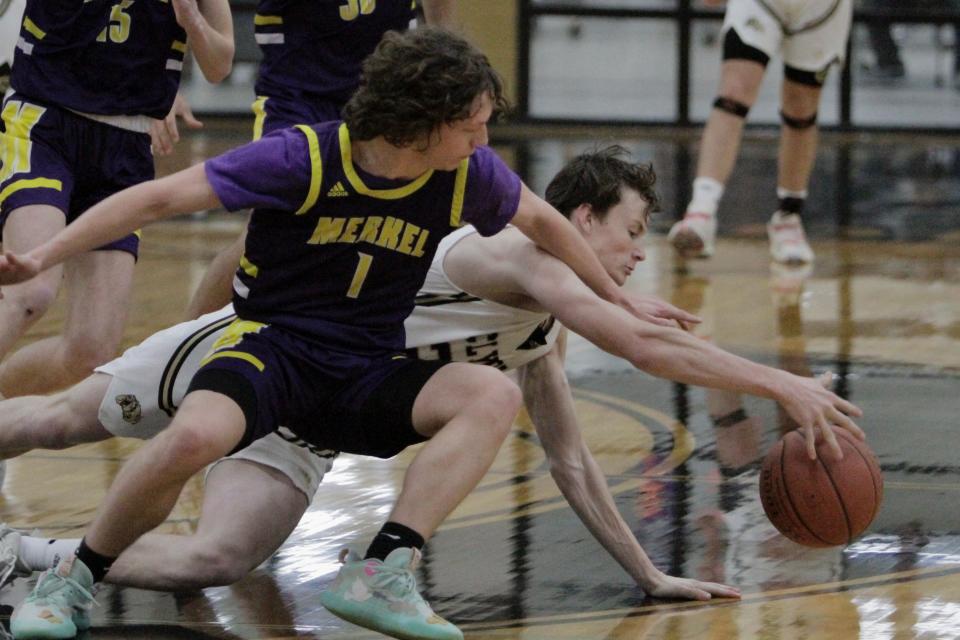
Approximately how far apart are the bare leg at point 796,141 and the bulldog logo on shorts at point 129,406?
596cm

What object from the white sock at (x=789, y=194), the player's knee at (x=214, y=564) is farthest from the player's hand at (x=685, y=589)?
the white sock at (x=789, y=194)

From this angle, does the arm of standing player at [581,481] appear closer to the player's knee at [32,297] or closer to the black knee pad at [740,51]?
the player's knee at [32,297]

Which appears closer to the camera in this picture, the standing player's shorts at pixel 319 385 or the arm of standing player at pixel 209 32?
the standing player's shorts at pixel 319 385

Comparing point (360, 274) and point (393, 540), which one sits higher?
point (360, 274)

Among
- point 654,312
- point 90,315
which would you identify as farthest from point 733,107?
point 654,312

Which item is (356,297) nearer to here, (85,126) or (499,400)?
(499,400)

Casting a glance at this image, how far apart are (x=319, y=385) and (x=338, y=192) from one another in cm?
43

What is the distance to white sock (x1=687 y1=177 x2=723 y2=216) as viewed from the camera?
8.83m

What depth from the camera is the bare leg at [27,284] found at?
4.93m

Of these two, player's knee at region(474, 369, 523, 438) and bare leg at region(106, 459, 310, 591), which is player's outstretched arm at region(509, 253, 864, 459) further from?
bare leg at region(106, 459, 310, 591)

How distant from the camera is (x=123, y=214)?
3723 mm

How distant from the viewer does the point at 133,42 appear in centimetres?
528

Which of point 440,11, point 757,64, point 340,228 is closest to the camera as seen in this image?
point 340,228

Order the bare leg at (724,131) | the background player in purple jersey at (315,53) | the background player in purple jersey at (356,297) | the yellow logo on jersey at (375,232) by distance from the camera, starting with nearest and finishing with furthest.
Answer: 1. the background player in purple jersey at (356,297)
2. the yellow logo on jersey at (375,232)
3. the background player in purple jersey at (315,53)
4. the bare leg at (724,131)
